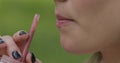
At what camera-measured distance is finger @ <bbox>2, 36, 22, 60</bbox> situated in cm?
100

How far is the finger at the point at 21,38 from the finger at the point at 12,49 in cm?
2

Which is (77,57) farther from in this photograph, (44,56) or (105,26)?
(105,26)

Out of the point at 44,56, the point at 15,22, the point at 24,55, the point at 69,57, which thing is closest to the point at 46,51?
the point at 44,56

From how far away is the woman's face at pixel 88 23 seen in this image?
33.9 inches

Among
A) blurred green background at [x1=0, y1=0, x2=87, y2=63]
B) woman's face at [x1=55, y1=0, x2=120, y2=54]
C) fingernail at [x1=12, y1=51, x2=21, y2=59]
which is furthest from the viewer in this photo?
blurred green background at [x1=0, y1=0, x2=87, y2=63]

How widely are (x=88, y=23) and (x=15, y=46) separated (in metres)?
0.28

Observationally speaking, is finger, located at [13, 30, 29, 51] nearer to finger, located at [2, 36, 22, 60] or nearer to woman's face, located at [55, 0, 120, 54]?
finger, located at [2, 36, 22, 60]

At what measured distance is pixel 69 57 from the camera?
6.87ft

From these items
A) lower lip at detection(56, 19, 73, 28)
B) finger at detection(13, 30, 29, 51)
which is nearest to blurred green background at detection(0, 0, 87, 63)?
finger at detection(13, 30, 29, 51)

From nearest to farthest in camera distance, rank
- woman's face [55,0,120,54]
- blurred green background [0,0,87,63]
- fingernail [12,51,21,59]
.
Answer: woman's face [55,0,120,54], fingernail [12,51,21,59], blurred green background [0,0,87,63]

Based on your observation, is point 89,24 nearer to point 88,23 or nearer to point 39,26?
point 88,23

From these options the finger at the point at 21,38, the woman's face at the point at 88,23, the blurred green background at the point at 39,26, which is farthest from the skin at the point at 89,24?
the blurred green background at the point at 39,26

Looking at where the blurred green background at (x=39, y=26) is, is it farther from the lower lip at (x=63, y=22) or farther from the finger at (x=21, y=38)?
the lower lip at (x=63, y=22)

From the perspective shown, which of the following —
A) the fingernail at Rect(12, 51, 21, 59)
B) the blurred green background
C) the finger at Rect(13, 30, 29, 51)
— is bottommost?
the blurred green background
